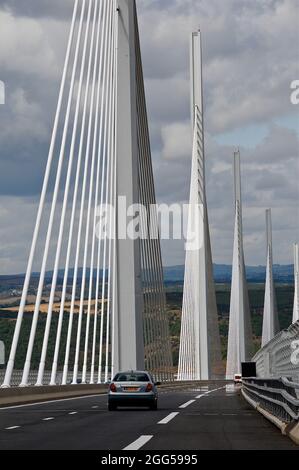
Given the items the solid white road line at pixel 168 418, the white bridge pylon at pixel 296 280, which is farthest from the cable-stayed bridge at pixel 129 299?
the white bridge pylon at pixel 296 280

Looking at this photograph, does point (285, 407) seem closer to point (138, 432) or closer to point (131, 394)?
point (138, 432)

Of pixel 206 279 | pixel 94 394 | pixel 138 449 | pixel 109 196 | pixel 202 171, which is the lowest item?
pixel 138 449

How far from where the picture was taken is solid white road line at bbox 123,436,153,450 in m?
15.0

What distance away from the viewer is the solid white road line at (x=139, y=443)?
49.1ft

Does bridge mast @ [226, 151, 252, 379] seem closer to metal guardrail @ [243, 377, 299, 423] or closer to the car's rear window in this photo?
the car's rear window

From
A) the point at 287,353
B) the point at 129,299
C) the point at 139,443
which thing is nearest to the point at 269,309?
the point at 129,299

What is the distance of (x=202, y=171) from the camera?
6712cm

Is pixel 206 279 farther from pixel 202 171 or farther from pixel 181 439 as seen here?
pixel 181 439

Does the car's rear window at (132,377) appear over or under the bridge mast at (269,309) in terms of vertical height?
under

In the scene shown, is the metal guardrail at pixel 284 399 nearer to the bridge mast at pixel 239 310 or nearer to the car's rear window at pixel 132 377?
the car's rear window at pixel 132 377

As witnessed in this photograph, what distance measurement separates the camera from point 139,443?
1579 centimetres

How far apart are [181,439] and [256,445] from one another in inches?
53.9

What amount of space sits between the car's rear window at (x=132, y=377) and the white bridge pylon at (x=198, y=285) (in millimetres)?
32751

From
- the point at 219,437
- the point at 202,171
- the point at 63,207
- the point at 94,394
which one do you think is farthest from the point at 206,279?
the point at 219,437
